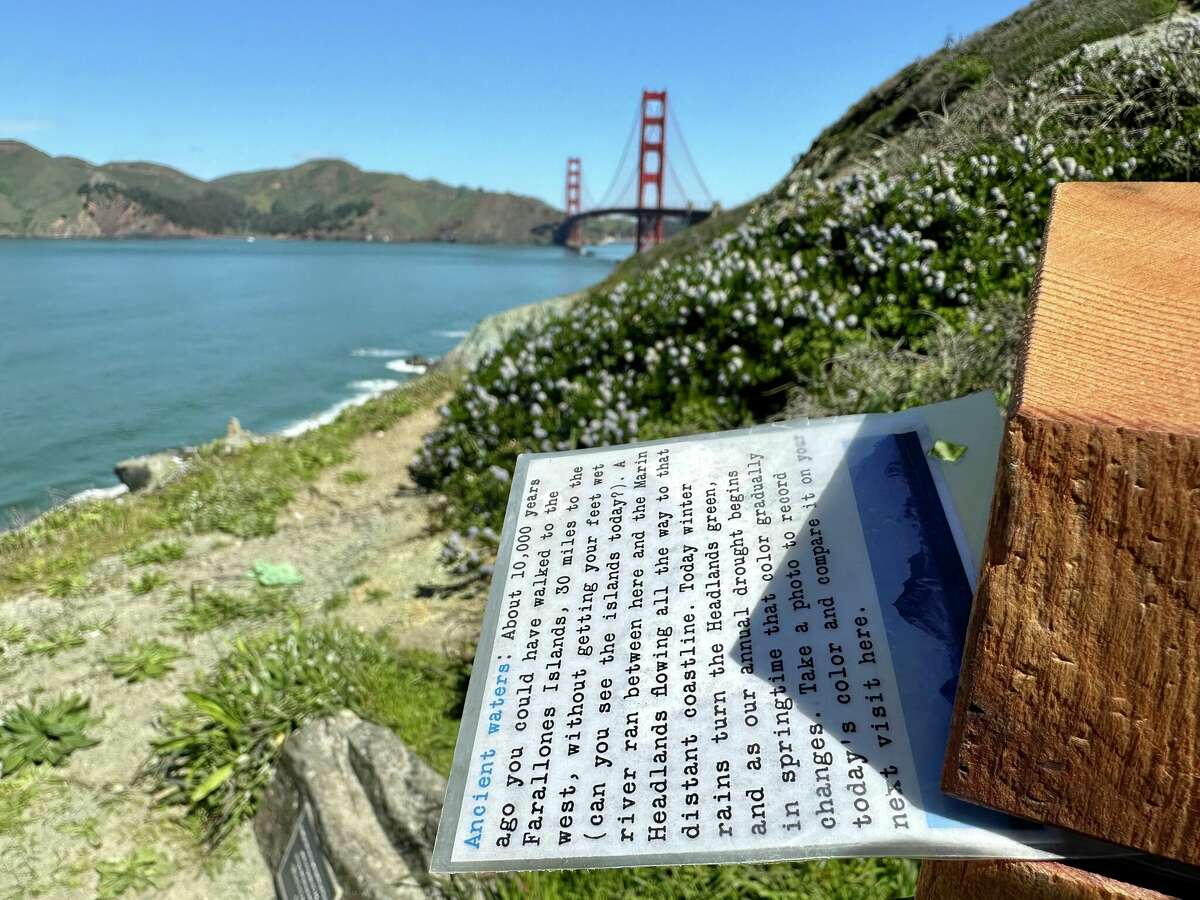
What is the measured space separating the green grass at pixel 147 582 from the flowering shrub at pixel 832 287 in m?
1.88

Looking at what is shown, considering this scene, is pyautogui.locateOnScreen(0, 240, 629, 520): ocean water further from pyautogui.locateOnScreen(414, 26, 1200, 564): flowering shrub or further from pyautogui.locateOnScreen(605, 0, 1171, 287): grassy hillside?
pyautogui.locateOnScreen(605, 0, 1171, 287): grassy hillside

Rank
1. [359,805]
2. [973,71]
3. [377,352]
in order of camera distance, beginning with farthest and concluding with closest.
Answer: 1. [377,352]
2. [973,71]
3. [359,805]

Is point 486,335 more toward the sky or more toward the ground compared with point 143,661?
more toward the sky

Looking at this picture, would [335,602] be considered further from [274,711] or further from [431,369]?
[431,369]

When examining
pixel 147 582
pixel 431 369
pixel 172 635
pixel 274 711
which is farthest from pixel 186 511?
pixel 431 369

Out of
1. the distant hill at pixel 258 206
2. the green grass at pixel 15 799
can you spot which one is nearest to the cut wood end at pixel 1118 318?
the green grass at pixel 15 799

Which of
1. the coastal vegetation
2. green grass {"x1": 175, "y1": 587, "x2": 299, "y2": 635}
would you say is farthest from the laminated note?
green grass {"x1": 175, "y1": 587, "x2": 299, "y2": 635}

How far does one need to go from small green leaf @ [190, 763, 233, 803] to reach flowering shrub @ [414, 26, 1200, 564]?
1622mm

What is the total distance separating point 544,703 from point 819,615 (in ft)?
1.21

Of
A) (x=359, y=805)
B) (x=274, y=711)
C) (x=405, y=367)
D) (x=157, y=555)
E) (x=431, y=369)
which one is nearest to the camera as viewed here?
(x=359, y=805)

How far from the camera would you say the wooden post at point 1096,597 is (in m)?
0.66

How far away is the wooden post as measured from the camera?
660mm

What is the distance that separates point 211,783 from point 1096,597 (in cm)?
341

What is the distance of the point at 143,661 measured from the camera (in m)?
4.23
